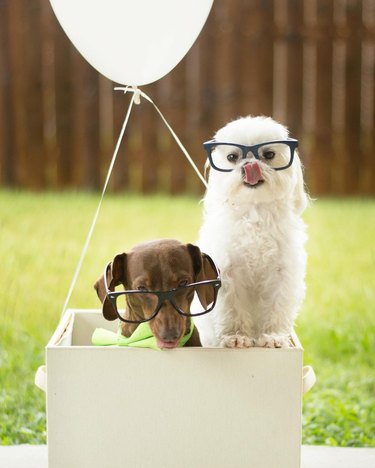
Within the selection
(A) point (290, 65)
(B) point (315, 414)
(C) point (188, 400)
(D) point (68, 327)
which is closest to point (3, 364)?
(D) point (68, 327)

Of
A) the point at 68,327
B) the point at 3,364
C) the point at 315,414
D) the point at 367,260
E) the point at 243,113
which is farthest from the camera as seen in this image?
the point at 243,113

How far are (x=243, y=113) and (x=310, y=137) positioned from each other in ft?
1.66

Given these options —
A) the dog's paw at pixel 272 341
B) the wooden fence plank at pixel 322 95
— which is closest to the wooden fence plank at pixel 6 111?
the wooden fence plank at pixel 322 95

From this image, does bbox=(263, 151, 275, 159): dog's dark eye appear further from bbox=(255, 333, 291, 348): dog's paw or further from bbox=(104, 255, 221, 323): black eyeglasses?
Result: bbox=(255, 333, 291, 348): dog's paw

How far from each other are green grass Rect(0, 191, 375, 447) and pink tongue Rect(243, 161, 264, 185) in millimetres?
1071

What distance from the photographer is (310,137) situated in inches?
208

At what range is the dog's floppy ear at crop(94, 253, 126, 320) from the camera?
1755 mm

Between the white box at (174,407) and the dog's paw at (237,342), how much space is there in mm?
63

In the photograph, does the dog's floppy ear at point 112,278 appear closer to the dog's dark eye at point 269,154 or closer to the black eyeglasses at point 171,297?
the black eyeglasses at point 171,297

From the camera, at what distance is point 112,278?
176 cm

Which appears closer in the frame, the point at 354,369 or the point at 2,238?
the point at 354,369

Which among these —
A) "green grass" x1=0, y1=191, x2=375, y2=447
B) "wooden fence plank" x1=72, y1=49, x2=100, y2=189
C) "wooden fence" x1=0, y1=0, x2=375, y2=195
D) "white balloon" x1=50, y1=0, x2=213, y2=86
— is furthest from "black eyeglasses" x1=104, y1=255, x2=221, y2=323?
"wooden fence plank" x1=72, y1=49, x2=100, y2=189

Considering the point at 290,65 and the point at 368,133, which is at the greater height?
the point at 290,65

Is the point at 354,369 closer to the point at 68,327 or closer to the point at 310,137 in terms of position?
the point at 68,327
